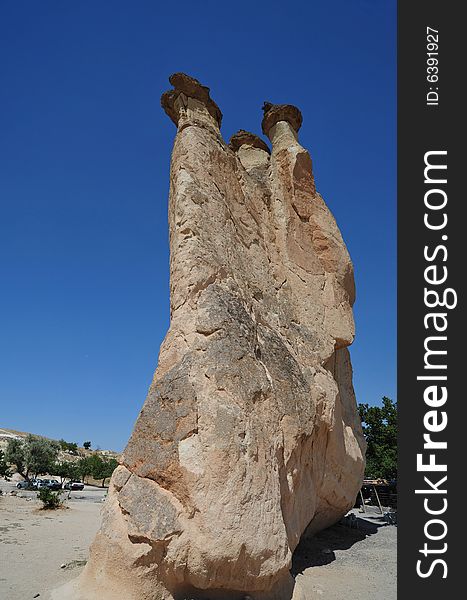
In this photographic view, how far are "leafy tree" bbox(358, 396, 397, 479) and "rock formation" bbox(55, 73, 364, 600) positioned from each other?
13461 millimetres

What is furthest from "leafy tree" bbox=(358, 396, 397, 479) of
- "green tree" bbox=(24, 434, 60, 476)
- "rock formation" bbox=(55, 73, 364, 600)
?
"green tree" bbox=(24, 434, 60, 476)

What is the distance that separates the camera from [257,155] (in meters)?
13.0

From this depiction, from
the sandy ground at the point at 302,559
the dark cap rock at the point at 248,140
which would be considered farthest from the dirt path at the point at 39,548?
the dark cap rock at the point at 248,140

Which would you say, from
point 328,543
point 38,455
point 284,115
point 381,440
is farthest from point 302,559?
point 38,455

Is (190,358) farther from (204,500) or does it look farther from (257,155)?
(257,155)

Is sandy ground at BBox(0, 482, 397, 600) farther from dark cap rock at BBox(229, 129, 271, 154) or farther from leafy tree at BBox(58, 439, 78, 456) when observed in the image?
→ leafy tree at BBox(58, 439, 78, 456)

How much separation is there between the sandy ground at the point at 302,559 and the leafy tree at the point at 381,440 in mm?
9518

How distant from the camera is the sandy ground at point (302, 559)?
720 centimetres

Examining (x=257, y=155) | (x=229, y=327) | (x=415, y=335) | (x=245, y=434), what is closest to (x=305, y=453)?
(x=245, y=434)

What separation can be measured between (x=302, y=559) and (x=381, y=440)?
57.1 ft

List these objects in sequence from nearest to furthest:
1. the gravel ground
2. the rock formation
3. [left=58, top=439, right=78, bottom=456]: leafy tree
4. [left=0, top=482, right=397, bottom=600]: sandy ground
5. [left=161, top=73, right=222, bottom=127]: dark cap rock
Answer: the rock formation, [left=0, top=482, right=397, bottom=600]: sandy ground, the gravel ground, [left=161, top=73, right=222, bottom=127]: dark cap rock, [left=58, top=439, right=78, bottom=456]: leafy tree

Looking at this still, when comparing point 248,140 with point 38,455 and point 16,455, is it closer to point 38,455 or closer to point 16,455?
point 38,455

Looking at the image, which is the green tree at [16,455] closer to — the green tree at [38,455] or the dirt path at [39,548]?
the green tree at [38,455]

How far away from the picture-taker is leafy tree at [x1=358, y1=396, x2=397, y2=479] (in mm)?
23703
